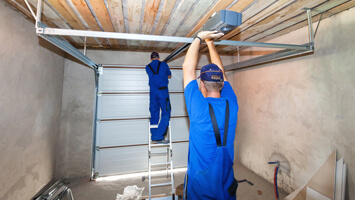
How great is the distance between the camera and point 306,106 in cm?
296

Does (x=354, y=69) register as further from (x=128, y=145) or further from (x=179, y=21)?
(x=128, y=145)

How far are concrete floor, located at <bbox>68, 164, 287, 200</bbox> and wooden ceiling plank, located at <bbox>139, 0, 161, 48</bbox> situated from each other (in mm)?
3603

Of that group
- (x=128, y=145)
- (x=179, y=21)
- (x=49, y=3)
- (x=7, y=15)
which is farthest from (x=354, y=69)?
(x=7, y=15)

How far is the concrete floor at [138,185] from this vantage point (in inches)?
132

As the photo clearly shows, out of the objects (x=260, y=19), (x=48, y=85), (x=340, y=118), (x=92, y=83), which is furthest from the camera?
(x=92, y=83)

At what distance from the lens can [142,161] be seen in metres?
4.42

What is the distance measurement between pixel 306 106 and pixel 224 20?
2729mm

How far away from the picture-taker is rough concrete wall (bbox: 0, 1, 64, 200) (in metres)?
2.30

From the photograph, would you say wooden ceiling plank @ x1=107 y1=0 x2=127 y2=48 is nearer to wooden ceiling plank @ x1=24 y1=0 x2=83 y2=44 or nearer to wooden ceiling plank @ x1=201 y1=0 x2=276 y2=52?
wooden ceiling plank @ x1=24 y1=0 x2=83 y2=44

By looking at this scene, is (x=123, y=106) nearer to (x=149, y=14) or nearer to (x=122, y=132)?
(x=122, y=132)

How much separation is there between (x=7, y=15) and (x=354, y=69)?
5247 millimetres

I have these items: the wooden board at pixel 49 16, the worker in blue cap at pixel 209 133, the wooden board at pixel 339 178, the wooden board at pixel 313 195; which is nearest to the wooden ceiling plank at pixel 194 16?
the worker in blue cap at pixel 209 133

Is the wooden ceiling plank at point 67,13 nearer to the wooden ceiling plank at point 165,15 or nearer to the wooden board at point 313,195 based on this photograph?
the wooden ceiling plank at point 165,15

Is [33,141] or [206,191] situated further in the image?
[33,141]
